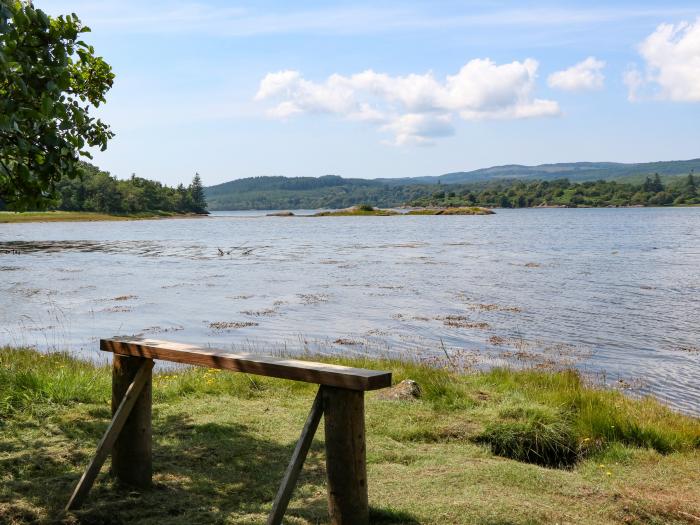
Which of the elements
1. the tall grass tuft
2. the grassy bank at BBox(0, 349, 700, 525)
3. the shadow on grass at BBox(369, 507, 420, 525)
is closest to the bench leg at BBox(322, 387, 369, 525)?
the shadow on grass at BBox(369, 507, 420, 525)

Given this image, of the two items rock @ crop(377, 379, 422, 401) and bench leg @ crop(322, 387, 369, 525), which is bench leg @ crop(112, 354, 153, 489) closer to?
bench leg @ crop(322, 387, 369, 525)

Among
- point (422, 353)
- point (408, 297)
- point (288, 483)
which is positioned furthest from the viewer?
point (408, 297)

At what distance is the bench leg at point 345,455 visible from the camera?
510 cm

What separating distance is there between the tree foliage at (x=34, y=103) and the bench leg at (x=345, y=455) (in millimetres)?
3109

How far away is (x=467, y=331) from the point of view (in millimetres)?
20625

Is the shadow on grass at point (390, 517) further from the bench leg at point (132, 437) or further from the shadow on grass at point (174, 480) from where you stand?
the bench leg at point (132, 437)

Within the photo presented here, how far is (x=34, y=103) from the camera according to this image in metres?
6.10

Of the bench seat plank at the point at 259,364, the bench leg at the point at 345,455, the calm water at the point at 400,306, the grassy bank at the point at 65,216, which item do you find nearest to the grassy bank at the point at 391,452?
the bench leg at the point at 345,455

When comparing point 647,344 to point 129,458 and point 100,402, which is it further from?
point 129,458

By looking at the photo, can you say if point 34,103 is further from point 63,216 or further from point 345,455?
point 63,216

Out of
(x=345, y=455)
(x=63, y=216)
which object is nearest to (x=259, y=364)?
(x=345, y=455)

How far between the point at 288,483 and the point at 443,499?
1.70 metres

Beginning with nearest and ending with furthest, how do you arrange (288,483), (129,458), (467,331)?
(288,483) → (129,458) → (467,331)

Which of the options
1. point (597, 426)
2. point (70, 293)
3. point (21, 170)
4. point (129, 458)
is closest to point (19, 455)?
point (129, 458)
